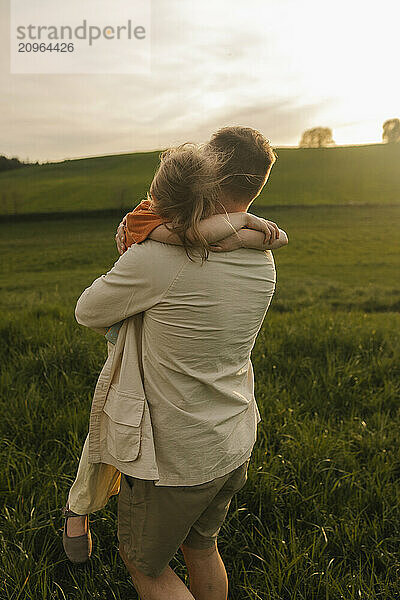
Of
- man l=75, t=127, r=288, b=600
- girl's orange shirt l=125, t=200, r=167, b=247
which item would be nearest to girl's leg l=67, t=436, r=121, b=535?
man l=75, t=127, r=288, b=600

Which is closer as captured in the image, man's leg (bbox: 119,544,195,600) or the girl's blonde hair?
the girl's blonde hair

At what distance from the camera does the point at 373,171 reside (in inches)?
1206

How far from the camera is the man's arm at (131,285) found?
1.67 meters

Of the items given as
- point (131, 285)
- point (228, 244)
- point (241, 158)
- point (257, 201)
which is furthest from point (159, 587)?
point (257, 201)

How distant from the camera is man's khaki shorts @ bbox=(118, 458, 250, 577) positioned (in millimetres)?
1850

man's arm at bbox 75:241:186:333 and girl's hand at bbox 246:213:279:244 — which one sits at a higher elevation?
girl's hand at bbox 246:213:279:244

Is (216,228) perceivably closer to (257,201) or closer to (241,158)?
(241,158)

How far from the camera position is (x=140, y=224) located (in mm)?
1724

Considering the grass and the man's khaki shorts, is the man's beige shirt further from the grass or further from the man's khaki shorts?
the grass

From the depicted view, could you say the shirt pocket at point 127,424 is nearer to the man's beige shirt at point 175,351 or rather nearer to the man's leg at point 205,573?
the man's beige shirt at point 175,351

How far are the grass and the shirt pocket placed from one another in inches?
35.4

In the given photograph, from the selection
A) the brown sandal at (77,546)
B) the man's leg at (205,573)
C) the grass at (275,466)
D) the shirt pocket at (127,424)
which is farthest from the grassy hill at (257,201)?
the shirt pocket at (127,424)

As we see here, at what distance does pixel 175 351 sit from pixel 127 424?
30 cm

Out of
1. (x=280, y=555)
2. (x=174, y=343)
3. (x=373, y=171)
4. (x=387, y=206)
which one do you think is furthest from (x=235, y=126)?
(x=373, y=171)
